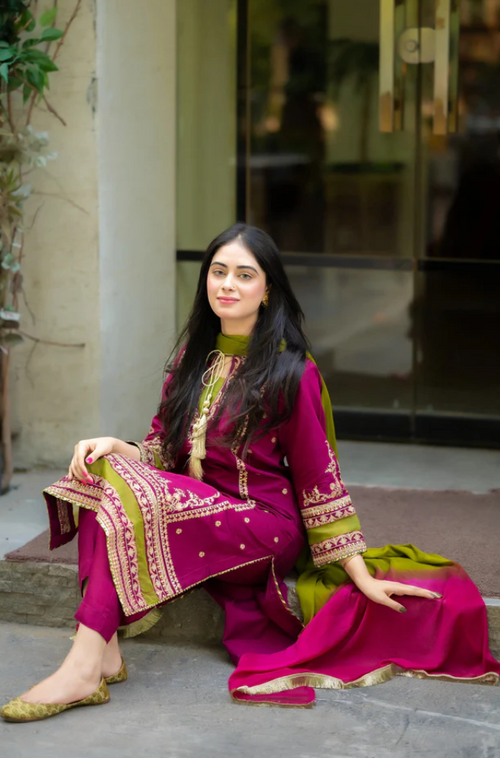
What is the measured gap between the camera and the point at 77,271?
14.2 feet

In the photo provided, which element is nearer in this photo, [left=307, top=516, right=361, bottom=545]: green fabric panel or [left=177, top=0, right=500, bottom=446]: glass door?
[left=307, top=516, right=361, bottom=545]: green fabric panel

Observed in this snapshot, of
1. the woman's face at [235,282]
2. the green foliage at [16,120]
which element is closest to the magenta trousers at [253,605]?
the woman's face at [235,282]

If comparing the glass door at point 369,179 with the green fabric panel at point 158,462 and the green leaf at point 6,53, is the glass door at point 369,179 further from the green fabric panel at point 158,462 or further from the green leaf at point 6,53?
the green fabric panel at point 158,462

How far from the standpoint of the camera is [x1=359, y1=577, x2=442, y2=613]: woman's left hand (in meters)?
2.99

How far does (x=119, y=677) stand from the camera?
3037mm

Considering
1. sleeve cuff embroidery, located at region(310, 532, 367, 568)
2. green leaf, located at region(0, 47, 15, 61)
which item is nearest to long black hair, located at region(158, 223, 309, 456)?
sleeve cuff embroidery, located at region(310, 532, 367, 568)

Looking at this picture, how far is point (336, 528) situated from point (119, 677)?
72 cm

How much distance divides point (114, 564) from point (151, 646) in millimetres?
587

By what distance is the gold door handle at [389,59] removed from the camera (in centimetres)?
465

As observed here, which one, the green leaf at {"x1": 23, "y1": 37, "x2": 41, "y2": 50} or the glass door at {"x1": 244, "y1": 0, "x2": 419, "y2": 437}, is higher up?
the green leaf at {"x1": 23, "y1": 37, "x2": 41, "y2": 50}

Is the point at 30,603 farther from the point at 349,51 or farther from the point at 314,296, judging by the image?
the point at 349,51

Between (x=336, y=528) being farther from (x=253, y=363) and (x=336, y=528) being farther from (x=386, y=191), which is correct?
(x=386, y=191)

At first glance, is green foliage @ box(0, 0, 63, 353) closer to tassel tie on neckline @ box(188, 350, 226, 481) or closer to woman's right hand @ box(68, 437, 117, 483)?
tassel tie on neckline @ box(188, 350, 226, 481)

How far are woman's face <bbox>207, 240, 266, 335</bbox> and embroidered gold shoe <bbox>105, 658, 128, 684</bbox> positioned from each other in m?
1.01
